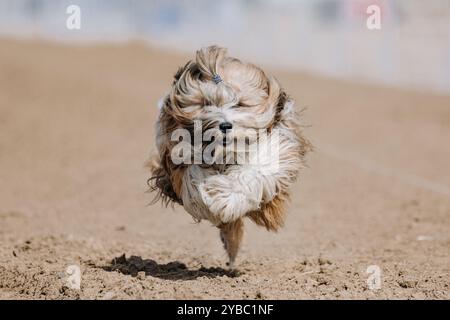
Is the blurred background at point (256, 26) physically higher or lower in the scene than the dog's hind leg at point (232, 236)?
higher

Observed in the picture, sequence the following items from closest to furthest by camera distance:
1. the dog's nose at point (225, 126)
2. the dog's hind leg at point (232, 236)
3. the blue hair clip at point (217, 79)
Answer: the dog's nose at point (225, 126) < the blue hair clip at point (217, 79) < the dog's hind leg at point (232, 236)

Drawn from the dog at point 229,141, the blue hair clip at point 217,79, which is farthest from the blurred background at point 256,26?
the blue hair clip at point 217,79

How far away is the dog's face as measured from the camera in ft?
15.8

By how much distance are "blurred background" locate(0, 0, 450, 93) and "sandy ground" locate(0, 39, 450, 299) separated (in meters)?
2.93

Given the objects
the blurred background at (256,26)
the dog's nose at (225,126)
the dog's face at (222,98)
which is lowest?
the dog's nose at (225,126)

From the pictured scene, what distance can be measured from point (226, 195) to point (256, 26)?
22.8 m

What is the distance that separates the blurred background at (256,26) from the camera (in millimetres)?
22953

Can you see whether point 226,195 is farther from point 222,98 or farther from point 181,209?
point 181,209

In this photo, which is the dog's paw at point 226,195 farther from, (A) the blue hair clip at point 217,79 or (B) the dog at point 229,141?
(A) the blue hair clip at point 217,79

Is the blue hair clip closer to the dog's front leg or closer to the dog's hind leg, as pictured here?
the dog's front leg

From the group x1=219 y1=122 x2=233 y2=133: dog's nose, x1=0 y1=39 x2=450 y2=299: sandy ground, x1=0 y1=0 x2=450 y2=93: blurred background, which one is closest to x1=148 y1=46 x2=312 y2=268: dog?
x1=219 y1=122 x2=233 y2=133: dog's nose

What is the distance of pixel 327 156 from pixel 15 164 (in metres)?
4.91

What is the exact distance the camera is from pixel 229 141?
4820 mm

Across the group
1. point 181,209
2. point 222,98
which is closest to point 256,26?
point 181,209
